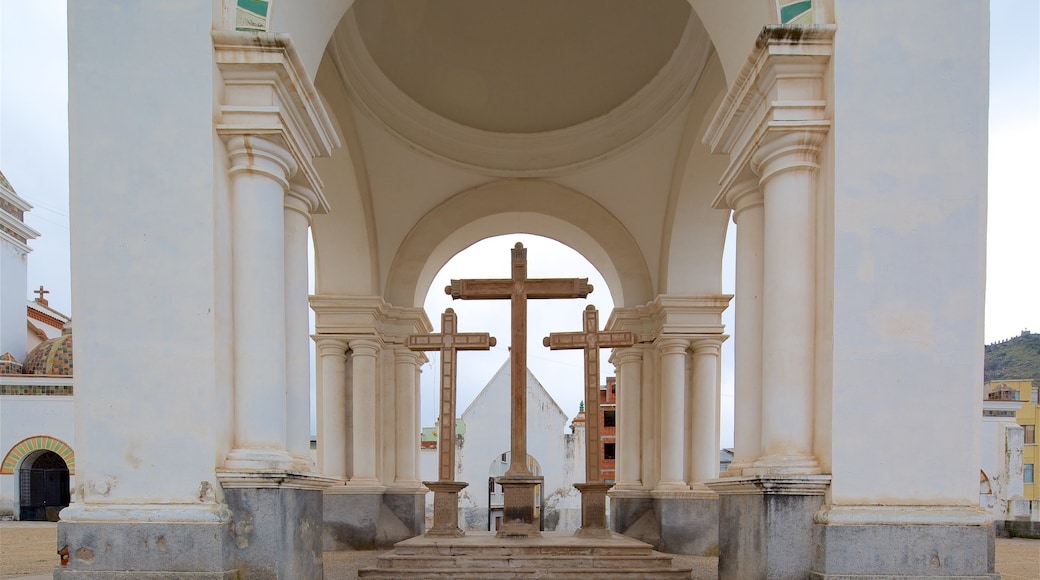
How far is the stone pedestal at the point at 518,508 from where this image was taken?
30.6 feet

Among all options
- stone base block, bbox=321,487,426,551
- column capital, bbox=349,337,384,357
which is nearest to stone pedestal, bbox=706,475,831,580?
stone base block, bbox=321,487,426,551

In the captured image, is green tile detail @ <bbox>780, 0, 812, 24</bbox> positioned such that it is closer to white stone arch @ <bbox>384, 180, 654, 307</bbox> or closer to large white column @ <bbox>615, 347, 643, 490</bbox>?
white stone arch @ <bbox>384, 180, 654, 307</bbox>

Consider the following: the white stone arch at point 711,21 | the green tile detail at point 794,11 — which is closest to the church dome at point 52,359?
the white stone arch at point 711,21

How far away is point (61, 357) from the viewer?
71.4 ft

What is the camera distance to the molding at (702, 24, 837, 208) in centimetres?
523

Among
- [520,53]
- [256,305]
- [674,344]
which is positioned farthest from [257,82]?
[674,344]

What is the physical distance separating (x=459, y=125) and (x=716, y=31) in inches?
245

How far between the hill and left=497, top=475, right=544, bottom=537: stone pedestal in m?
33.3

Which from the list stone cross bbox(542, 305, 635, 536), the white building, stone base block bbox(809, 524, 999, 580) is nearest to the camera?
stone base block bbox(809, 524, 999, 580)

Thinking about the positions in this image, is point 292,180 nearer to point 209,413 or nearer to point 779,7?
point 209,413

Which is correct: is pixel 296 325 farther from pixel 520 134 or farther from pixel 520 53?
pixel 520 134

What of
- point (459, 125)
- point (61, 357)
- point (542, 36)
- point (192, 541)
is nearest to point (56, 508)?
point (61, 357)

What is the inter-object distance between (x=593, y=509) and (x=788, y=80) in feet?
19.2

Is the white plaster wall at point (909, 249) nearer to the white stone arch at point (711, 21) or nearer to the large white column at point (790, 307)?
the large white column at point (790, 307)
